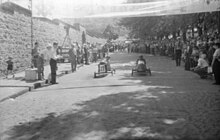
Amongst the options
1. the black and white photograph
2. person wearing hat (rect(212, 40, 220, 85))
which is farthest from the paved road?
person wearing hat (rect(212, 40, 220, 85))

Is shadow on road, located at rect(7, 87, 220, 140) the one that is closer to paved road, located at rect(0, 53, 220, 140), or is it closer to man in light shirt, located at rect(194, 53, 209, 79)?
paved road, located at rect(0, 53, 220, 140)

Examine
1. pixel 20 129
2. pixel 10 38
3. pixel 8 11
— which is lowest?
pixel 20 129

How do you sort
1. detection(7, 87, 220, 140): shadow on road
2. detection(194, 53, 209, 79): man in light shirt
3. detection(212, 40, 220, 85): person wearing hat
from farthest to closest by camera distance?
1. detection(194, 53, 209, 79): man in light shirt
2. detection(212, 40, 220, 85): person wearing hat
3. detection(7, 87, 220, 140): shadow on road

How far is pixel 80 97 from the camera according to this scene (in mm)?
9531

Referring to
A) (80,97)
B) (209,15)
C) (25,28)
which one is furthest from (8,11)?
(209,15)

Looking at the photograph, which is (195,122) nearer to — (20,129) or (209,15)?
(20,129)

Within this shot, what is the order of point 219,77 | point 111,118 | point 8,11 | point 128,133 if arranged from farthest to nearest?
point 8,11 → point 219,77 → point 111,118 → point 128,133

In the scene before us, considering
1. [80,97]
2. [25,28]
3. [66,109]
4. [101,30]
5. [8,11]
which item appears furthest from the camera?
[101,30]

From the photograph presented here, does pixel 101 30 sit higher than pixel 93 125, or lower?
higher

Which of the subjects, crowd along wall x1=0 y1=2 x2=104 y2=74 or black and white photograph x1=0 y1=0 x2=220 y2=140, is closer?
black and white photograph x1=0 y1=0 x2=220 y2=140

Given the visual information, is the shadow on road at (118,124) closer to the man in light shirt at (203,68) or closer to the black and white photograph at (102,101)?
the black and white photograph at (102,101)

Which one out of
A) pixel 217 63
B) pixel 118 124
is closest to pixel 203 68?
pixel 217 63

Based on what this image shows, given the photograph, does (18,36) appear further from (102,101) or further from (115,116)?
(115,116)

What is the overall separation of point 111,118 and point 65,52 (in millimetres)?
23129
